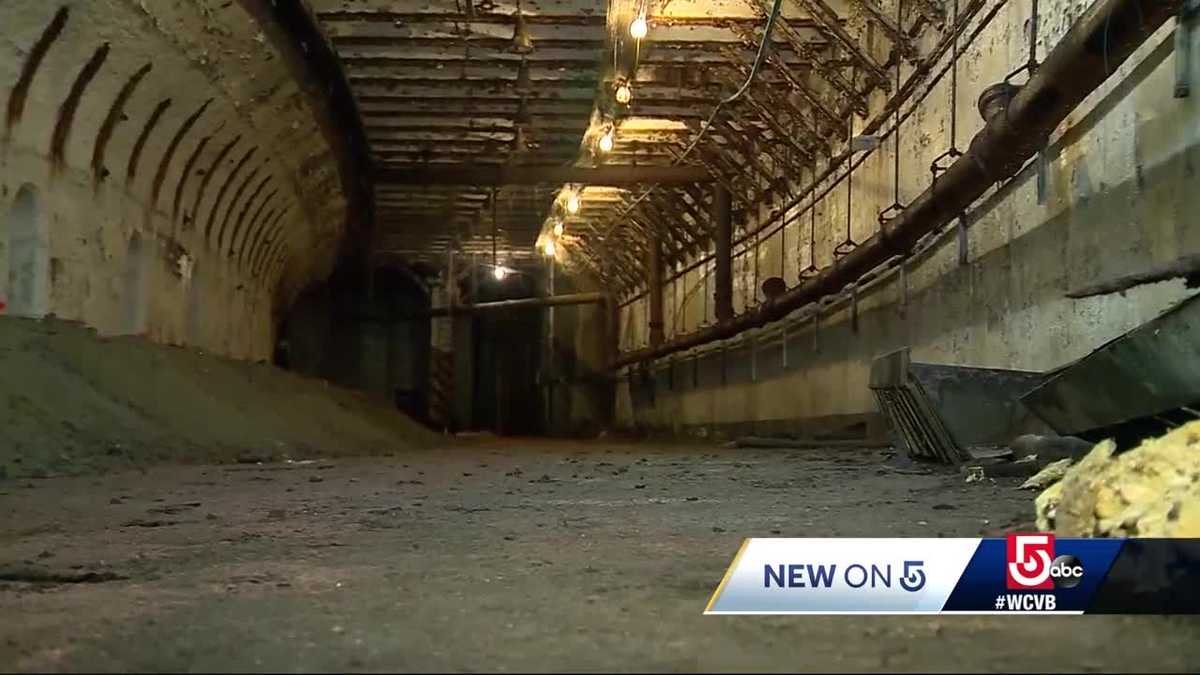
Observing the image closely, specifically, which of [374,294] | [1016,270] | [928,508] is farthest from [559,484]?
[374,294]

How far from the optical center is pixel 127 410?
23.8ft

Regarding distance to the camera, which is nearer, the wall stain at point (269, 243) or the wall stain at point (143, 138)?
the wall stain at point (143, 138)

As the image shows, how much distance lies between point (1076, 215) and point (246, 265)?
1059cm

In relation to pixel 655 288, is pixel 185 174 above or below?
above

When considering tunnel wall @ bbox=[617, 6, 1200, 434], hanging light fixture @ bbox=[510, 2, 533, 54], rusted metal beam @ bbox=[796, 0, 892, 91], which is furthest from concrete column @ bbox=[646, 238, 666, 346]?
rusted metal beam @ bbox=[796, 0, 892, 91]

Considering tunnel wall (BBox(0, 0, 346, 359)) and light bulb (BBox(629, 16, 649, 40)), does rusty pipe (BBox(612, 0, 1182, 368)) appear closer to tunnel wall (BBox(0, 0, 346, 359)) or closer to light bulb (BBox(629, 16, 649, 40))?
light bulb (BBox(629, 16, 649, 40))

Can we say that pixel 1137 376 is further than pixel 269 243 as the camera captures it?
No

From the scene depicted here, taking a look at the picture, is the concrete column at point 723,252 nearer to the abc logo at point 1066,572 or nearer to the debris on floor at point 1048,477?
the debris on floor at point 1048,477

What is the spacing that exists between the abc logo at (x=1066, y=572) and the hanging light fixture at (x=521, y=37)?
7.71 meters

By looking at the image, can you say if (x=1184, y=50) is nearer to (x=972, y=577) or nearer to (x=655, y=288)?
(x=972, y=577)

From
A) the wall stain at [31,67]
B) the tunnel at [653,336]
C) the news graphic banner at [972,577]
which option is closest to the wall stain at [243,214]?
the tunnel at [653,336]

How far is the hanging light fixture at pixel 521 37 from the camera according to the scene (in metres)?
9.17

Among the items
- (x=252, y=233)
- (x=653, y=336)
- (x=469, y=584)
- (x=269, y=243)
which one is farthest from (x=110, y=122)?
(x=653, y=336)

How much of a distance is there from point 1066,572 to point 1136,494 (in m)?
0.53
